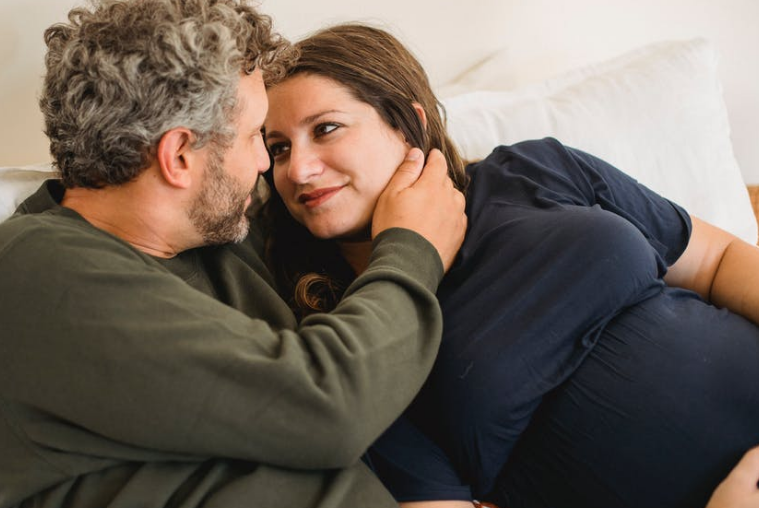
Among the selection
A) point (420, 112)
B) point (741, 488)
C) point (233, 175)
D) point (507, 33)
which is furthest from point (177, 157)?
point (507, 33)

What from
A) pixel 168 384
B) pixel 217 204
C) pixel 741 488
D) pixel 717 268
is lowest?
pixel 741 488

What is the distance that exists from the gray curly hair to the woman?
9.4 inches

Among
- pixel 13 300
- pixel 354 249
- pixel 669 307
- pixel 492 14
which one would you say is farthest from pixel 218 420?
pixel 492 14

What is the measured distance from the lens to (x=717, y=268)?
4.00 feet

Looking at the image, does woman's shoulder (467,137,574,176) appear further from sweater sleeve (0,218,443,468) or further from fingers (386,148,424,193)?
sweater sleeve (0,218,443,468)

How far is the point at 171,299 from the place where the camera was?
2.66 ft

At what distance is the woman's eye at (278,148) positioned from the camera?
120cm

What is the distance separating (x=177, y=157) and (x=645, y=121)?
1.05 m

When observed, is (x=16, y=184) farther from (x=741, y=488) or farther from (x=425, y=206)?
(x=741, y=488)

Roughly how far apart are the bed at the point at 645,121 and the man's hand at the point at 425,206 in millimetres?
308

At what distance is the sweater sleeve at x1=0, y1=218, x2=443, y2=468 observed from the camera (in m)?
0.77

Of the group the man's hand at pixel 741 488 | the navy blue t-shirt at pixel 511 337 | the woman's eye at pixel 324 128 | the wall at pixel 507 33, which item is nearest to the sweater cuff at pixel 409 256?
the navy blue t-shirt at pixel 511 337

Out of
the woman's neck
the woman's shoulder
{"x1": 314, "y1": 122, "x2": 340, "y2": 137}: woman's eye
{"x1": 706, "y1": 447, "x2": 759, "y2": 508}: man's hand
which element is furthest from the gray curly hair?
{"x1": 706, "y1": 447, "x2": 759, "y2": 508}: man's hand

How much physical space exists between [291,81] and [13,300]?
57cm
